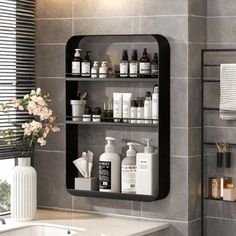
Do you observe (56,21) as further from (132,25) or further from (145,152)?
(145,152)

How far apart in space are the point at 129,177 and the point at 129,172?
3cm

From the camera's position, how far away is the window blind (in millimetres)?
4285

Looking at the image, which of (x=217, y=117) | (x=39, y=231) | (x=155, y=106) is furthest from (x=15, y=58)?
(x=217, y=117)

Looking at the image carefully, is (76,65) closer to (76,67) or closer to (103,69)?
(76,67)

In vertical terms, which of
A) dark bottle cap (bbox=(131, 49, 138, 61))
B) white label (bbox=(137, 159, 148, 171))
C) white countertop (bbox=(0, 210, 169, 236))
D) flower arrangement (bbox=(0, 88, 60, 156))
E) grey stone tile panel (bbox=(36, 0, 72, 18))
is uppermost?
grey stone tile panel (bbox=(36, 0, 72, 18))

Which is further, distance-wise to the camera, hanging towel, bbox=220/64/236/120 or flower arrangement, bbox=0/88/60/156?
flower arrangement, bbox=0/88/60/156

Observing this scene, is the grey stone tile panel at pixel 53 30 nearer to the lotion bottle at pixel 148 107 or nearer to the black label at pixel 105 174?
the lotion bottle at pixel 148 107

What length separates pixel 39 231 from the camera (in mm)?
4105

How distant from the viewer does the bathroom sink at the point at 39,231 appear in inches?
157

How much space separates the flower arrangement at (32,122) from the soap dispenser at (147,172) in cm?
→ 54

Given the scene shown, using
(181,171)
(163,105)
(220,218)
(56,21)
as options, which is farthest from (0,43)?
(220,218)

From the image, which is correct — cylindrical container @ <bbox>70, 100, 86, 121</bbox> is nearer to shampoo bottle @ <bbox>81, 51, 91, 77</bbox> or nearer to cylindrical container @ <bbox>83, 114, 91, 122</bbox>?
cylindrical container @ <bbox>83, 114, 91, 122</bbox>

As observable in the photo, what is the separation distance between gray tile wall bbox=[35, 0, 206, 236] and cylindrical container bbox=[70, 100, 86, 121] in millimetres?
140

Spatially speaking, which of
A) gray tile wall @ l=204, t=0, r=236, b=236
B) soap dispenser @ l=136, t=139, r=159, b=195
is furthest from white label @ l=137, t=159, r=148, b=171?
gray tile wall @ l=204, t=0, r=236, b=236
